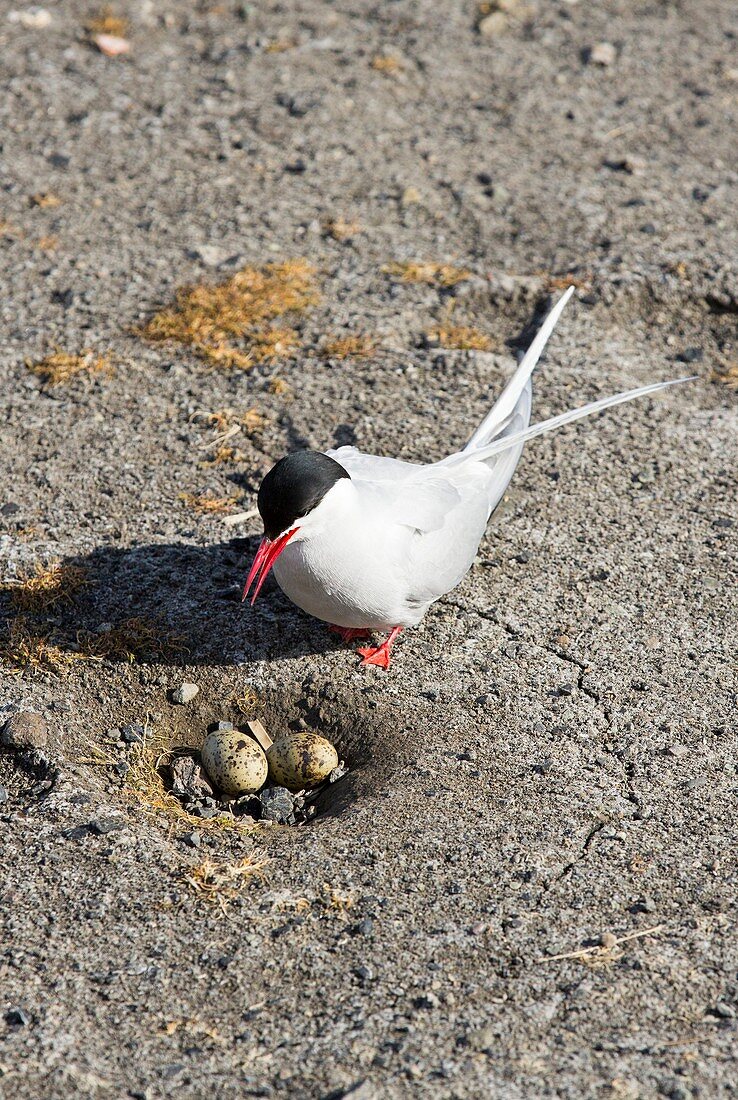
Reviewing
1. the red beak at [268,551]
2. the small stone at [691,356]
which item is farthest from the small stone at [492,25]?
the red beak at [268,551]

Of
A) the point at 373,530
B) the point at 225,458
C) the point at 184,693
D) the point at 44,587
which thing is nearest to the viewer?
the point at 373,530

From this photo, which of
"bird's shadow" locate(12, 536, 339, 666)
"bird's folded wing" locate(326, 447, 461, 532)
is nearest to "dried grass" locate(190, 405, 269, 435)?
"bird's shadow" locate(12, 536, 339, 666)

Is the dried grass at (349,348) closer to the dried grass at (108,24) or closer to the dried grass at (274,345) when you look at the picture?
the dried grass at (274,345)

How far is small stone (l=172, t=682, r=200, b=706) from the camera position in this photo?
11.3 ft

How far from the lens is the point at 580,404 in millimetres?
4602

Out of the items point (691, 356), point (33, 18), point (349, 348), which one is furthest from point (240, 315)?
point (33, 18)

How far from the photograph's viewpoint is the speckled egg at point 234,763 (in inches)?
124

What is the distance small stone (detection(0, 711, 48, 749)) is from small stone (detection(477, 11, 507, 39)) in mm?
5383

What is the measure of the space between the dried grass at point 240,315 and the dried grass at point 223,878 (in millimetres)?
2392

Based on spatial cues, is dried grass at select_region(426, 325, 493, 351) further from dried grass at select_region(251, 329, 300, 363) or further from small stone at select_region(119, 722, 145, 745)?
small stone at select_region(119, 722, 145, 745)

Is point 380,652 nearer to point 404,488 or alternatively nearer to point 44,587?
point 404,488

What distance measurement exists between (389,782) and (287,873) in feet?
1.35

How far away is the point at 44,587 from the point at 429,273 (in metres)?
2.41

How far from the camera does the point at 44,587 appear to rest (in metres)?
3.75
